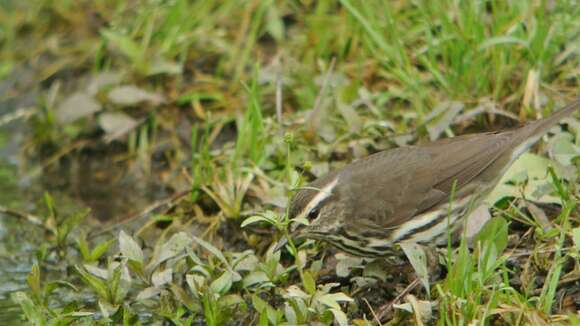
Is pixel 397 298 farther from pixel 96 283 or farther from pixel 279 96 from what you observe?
pixel 279 96

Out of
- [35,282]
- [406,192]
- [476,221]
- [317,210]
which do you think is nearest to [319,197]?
[317,210]

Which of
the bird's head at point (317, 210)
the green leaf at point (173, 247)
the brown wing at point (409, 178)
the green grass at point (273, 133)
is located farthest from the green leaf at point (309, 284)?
the green leaf at point (173, 247)

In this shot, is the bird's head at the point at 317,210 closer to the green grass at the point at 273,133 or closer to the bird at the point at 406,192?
the bird at the point at 406,192

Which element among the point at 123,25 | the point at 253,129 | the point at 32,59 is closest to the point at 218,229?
the point at 253,129

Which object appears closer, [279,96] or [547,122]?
[547,122]

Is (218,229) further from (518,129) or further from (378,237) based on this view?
(518,129)
